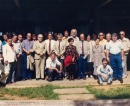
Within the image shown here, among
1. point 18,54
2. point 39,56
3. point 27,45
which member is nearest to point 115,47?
point 39,56

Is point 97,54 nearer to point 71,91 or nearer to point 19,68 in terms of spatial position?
point 71,91

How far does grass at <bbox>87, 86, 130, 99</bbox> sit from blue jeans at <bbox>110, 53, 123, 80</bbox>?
86 cm

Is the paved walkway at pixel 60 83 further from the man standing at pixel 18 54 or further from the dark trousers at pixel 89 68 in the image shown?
the dark trousers at pixel 89 68

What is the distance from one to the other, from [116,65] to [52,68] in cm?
204

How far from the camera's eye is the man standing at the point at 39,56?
10.4 metres

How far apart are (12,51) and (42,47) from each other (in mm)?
1004

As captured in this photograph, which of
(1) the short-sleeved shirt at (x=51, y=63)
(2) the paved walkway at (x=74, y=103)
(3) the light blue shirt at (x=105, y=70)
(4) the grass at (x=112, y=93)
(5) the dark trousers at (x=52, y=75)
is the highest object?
(1) the short-sleeved shirt at (x=51, y=63)

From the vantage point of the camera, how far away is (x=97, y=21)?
13898 mm

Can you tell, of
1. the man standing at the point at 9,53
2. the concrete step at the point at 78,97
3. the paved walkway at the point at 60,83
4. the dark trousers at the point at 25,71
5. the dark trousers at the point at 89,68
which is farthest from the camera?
the dark trousers at the point at 89,68

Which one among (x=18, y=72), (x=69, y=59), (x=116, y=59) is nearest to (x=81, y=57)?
(x=69, y=59)

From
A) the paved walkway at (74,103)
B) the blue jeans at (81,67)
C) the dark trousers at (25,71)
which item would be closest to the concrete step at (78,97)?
the paved walkway at (74,103)

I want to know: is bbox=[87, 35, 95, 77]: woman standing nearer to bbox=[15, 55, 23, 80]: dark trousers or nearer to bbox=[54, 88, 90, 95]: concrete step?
bbox=[54, 88, 90, 95]: concrete step

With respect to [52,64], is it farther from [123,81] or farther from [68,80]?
[123,81]

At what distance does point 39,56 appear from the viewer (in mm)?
10492
